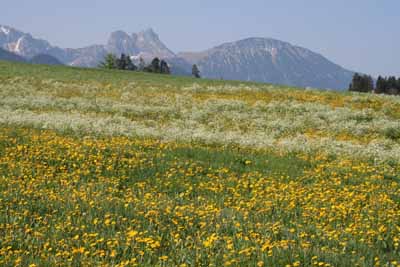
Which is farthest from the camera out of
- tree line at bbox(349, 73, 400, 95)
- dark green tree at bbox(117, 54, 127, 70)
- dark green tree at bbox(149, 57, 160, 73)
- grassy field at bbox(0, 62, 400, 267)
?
dark green tree at bbox(149, 57, 160, 73)

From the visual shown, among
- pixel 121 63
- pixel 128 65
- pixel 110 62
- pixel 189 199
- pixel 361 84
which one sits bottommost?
pixel 189 199

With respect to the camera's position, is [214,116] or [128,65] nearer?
[214,116]

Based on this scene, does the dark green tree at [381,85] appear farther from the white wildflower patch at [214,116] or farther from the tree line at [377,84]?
the white wildflower patch at [214,116]

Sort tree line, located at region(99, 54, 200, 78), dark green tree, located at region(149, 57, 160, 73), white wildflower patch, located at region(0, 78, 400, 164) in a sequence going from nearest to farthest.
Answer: white wildflower patch, located at region(0, 78, 400, 164) → tree line, located at region(99, 54, 200, 78) → dark green tree, located at region(149, 57, 160, 73)

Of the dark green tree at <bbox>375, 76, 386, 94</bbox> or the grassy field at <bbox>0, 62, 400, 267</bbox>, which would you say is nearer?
the grassy field at <bbox>0, 62, 400, 267</bbox>

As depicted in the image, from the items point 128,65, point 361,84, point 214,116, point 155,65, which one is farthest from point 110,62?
point 214,116

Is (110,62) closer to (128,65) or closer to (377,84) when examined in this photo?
(128,65)

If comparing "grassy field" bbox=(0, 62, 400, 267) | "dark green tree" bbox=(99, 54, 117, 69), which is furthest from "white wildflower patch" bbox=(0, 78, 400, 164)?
"dark green tree" bbox=(99, 54, 117, 69)

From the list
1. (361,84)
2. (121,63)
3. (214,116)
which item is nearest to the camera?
(214,116)

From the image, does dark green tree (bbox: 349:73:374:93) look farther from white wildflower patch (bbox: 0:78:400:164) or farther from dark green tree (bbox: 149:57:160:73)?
white wildflower patch (bbox: 0:78:400:164)

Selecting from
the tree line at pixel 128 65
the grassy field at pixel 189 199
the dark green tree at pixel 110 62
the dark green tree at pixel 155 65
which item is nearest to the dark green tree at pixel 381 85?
the tree line at pixel 128 65

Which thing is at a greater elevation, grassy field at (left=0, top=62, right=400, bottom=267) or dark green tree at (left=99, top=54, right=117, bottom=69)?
dark green tree at (left=99, top=54, right=117, bottom=69)

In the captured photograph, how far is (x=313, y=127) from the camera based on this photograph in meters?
25.2

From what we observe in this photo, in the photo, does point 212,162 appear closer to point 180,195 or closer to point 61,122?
point 180,195
